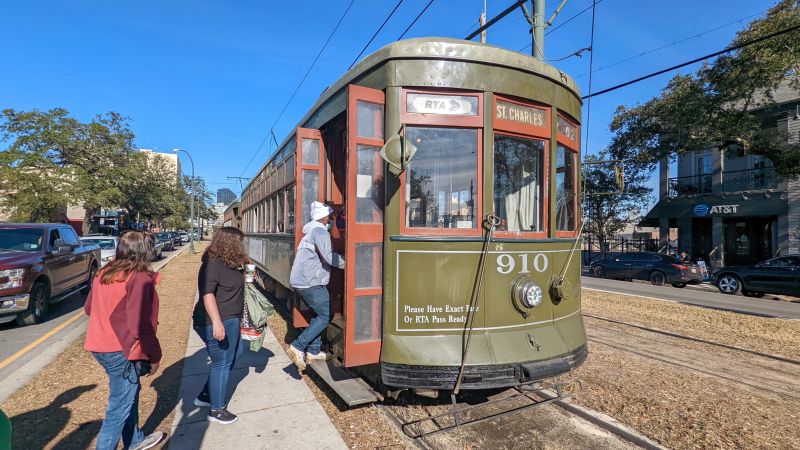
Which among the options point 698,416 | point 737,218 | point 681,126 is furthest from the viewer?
point 737,218

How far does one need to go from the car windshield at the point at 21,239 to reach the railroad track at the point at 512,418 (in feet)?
26.5

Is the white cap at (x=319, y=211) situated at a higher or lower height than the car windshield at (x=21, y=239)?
higher

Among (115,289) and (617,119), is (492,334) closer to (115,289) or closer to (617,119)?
(115,289)

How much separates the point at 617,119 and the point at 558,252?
73.7 feet

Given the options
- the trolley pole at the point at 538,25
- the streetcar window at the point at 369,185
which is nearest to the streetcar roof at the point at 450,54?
the streetcar window at the point at 369,185

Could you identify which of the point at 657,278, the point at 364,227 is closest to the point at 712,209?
the point at 657,278

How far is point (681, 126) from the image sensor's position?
57.3 feet

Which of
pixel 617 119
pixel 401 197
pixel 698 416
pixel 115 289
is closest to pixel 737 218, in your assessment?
pixel 617 119

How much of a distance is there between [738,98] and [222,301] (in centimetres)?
1891

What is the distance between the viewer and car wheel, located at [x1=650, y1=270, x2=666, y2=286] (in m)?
17.4

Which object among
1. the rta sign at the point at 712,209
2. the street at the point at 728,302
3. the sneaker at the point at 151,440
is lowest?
the street at the point at 728,302

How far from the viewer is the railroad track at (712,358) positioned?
5.11 metres

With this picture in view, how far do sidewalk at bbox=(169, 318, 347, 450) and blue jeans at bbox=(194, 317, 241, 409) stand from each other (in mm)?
281

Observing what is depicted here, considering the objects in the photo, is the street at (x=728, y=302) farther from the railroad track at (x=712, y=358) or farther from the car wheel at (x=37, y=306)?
the car wheel at (x=37, y=306)
